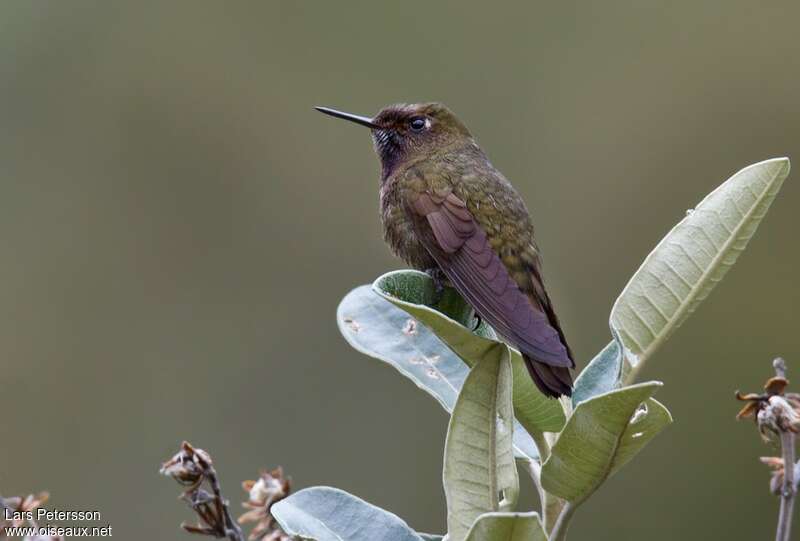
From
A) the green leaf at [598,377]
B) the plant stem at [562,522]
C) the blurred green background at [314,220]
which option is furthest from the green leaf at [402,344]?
the blurred green background at [314,220]

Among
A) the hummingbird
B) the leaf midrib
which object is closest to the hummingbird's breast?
the hummingbird

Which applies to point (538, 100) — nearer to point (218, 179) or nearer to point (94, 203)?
point (218, 179)

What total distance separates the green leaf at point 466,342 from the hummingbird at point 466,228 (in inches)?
1.2

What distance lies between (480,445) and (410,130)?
2.16m

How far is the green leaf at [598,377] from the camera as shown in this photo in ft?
7.12

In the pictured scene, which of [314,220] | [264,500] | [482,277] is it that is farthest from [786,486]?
[314,220]

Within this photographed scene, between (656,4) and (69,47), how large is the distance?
4807mm

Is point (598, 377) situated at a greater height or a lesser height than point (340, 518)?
greater

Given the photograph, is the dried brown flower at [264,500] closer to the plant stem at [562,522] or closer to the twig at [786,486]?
the plant stem at [562,522]

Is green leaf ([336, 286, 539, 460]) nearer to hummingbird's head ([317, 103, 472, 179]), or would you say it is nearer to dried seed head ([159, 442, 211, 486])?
dried seed head ([159, 442, 211, 486])

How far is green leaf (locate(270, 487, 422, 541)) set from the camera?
6.68ft

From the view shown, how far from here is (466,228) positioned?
3.05 meters

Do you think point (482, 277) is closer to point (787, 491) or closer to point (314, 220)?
point (787, 491)

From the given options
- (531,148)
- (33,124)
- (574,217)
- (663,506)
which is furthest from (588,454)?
(33,124)
